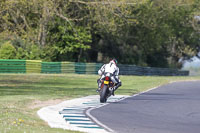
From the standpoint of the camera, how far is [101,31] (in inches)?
2302

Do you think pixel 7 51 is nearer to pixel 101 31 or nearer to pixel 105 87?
pixel 101 31

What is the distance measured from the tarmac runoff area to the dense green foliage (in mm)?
12729

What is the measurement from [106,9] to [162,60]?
148 feet

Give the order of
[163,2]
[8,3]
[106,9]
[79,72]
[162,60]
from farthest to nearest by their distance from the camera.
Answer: [162,60], [163,2], [79,72], [106,9], [8,3]

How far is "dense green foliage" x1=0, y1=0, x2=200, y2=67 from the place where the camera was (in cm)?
3859

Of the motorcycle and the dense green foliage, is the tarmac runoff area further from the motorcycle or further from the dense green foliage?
the dense green foliage

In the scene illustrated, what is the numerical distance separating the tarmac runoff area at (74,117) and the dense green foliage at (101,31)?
501 inches

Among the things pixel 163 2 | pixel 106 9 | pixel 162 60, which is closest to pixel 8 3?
pixel 106 9

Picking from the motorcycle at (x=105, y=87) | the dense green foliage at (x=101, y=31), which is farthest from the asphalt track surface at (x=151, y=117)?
the dense green foliage at (x=101, y=31)

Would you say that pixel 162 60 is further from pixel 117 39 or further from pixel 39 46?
pixel 39 46

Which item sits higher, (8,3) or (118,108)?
(8,3)

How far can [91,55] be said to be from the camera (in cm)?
6612

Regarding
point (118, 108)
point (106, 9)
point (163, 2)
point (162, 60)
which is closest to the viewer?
point (118, 108)

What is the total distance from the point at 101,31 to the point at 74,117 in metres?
44.9
